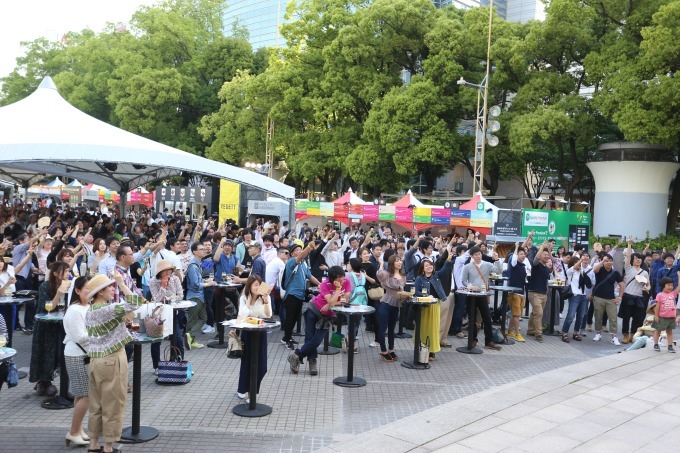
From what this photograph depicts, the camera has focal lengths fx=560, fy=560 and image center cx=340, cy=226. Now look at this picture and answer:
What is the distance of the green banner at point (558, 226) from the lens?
18.5 metres

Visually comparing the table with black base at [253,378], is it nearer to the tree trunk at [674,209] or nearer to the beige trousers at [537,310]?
the beige trousers at [537,310]

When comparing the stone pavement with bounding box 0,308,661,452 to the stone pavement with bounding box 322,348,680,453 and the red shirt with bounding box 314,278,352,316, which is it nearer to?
the stone pavement with bounding box 322,348,680,453

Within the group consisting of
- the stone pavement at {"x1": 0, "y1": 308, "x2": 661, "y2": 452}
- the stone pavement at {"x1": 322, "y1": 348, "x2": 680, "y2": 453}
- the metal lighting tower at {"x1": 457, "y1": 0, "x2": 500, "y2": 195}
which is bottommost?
the stone pavement at {"x1": 0, "y1": 308, "x2": 661, "y2": 452}

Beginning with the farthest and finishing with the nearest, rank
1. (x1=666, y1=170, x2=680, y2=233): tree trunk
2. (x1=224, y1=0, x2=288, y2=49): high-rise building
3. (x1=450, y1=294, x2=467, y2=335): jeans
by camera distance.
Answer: (x1=224, y1=0, x2=288, y2=49): high-rise building, (x1=666, y1=170, x2=680, y2=233): tree trunk, (x1=450, y1=294, x2=467, y2=335): jeans

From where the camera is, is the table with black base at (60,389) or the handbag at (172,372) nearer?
the table with black base at (60,389)

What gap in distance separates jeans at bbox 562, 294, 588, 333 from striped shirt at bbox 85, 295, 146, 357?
29.4 feet

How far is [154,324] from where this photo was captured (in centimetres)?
558

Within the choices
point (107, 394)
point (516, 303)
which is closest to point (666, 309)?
point (516, 303)

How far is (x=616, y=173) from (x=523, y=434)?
2310 centimetres

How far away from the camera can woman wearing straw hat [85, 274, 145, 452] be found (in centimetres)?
472

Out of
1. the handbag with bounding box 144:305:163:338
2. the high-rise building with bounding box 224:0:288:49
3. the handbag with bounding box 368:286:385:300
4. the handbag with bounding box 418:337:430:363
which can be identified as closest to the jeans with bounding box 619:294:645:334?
the handbag with bounding box 418:337:430:363

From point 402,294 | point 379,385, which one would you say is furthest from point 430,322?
point 379,385

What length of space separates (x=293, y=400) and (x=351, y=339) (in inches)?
42.2

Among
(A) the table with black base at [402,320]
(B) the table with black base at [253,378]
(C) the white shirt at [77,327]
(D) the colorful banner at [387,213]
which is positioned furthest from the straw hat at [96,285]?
(D) the colorful banner at [387,213]
